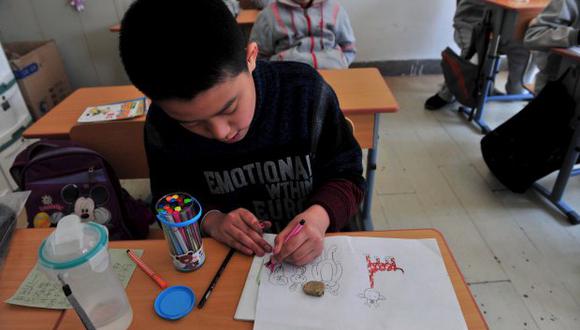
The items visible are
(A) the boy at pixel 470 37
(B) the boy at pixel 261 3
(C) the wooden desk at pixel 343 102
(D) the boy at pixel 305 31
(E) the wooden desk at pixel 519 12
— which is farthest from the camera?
(B) the boy at pixel 261 3

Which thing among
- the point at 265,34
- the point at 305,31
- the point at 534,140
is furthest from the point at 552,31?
the point at 265,34

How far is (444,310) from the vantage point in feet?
1.77

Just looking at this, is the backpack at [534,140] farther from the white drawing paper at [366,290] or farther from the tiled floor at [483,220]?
the white drawing paper at [366,290]

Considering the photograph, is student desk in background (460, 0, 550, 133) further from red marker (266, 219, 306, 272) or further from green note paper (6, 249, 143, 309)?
green note paper (6, 249, 143, 309)

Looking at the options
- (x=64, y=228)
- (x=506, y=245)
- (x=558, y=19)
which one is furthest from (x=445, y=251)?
(x=558, y=19)

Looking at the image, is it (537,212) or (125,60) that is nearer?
(125,60)

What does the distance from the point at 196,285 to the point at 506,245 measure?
155 centimetres

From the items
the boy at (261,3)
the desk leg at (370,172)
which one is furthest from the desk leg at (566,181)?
the boy at (261,3)

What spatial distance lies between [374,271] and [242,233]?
0.79ft

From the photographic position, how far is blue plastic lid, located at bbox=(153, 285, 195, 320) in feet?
1.82

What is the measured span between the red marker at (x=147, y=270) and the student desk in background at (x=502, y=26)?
2427 millimetres

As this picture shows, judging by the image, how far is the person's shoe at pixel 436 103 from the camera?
290cm

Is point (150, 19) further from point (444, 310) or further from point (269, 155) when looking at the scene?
point (444, 310)

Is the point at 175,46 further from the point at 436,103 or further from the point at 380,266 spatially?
the point at 436,103
